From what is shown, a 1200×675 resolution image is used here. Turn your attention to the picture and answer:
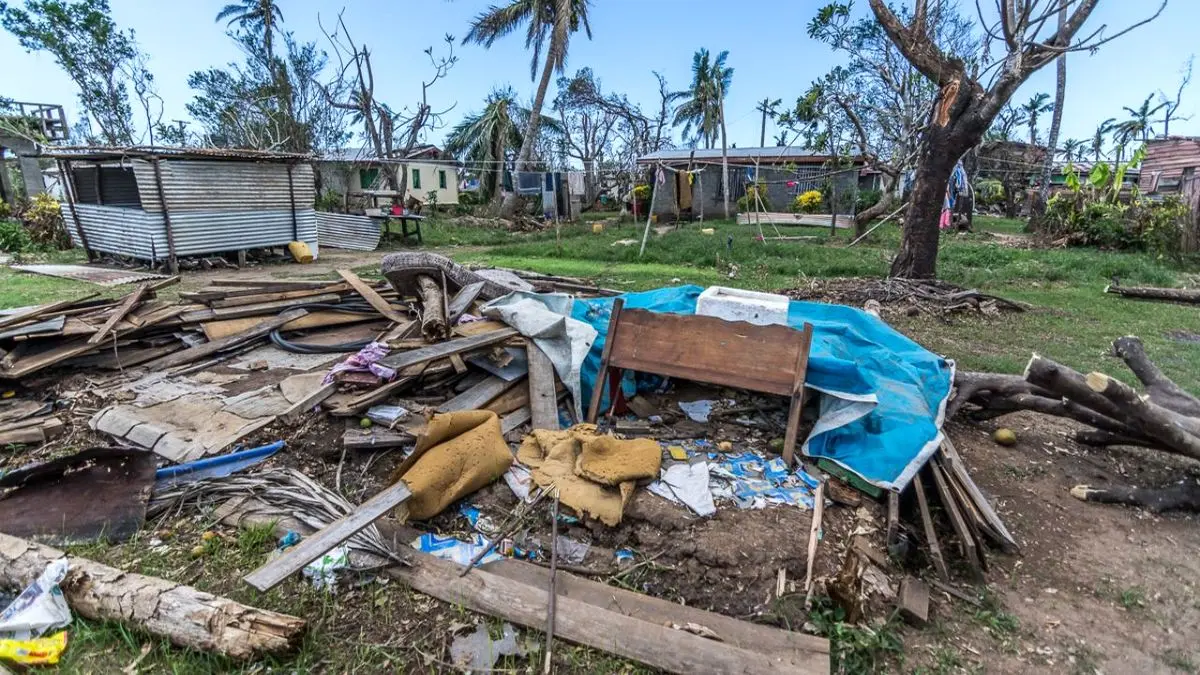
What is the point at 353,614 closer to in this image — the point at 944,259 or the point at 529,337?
the point at 529,337

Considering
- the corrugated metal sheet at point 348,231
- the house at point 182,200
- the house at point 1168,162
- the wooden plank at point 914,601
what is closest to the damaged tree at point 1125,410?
the wooden plank at point 914,601

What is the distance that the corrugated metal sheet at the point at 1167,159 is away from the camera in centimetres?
1870

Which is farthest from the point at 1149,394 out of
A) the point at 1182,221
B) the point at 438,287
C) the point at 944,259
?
the point at 1182,221

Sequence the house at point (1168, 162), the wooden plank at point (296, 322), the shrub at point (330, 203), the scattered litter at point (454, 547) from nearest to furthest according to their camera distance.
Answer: the scattered litter at point (454, 547) < the wooden plank at point (296, 322) < the shrub at point (330, 203) < the house at point (1168, 162)

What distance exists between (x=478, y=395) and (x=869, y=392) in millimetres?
2590

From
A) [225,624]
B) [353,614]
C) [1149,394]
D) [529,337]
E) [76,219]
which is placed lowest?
[353,614]

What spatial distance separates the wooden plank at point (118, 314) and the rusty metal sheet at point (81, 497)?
2039 millimetres

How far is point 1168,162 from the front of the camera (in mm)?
19781

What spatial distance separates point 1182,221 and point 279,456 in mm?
17525

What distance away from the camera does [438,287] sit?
5.48 metres

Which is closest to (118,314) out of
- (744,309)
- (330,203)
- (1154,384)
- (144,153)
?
(744,309)

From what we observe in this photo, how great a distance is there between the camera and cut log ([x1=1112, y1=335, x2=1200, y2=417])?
3.93 metres

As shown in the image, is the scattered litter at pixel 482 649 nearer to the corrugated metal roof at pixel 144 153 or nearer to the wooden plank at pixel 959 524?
the wooden plank at pixel 959 524

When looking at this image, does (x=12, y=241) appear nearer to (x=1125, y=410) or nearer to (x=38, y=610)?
(x=38, y=610)
